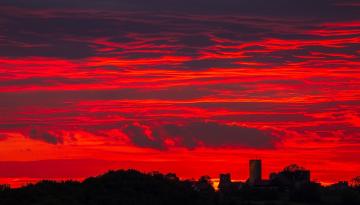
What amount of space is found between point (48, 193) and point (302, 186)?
55942 millimetres

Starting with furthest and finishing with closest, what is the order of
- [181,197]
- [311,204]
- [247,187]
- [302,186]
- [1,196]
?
[247,187]
[302,186]
[311,204]
[181,197]
[1,196]

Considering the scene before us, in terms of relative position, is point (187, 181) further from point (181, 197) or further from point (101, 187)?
point (101, 187)

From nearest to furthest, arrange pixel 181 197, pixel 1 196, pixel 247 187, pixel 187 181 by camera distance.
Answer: pixel 1 196 < pixel 181 197 < pixel 187 181 < pixel 247 187

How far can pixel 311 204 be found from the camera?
4815 inches

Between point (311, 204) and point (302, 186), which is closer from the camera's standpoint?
point (311, 204)

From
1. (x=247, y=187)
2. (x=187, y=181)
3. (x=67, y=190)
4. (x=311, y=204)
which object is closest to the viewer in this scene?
(x=67, y=190)

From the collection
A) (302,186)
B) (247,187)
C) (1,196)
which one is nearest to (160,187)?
(1,196)

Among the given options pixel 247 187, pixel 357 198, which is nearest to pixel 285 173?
pixel 247 187

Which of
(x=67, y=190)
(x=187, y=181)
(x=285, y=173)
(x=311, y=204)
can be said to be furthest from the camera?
(x=285, y=173)

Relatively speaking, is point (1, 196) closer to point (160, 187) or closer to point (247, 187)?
point (160, 187)

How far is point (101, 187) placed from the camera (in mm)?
96438

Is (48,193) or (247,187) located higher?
(247,187)

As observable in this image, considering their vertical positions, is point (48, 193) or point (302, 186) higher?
point (302, 186)

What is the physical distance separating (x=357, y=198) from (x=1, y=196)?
179 feet
